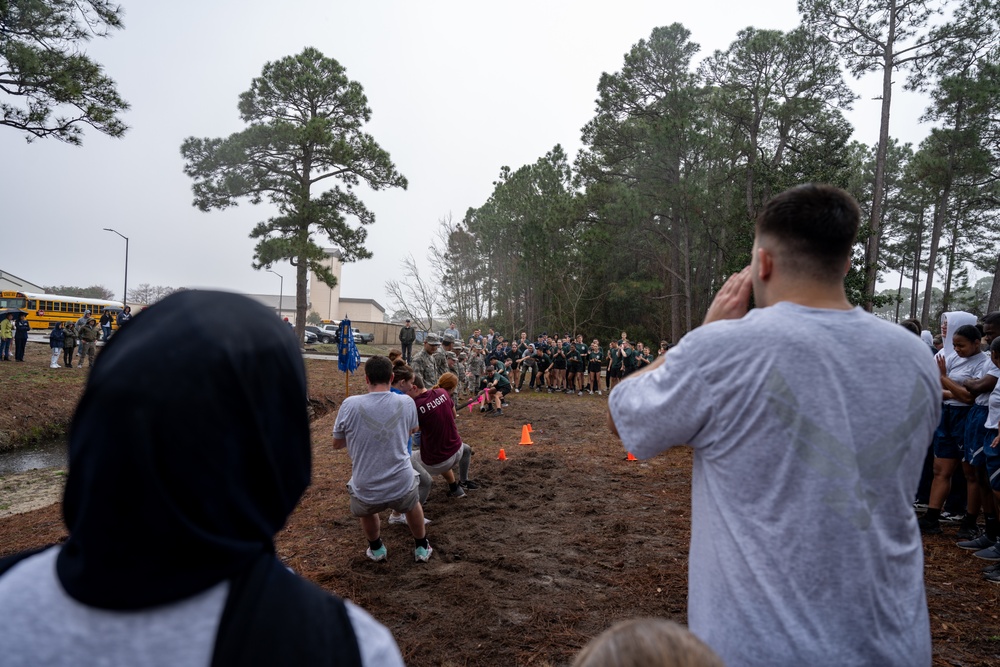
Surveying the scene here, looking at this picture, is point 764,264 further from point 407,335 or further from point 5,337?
point 5,337

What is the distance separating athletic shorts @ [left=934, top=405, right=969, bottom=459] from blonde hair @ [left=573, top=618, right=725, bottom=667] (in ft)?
20.1

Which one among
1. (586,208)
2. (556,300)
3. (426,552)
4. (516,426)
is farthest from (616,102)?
(426,552)

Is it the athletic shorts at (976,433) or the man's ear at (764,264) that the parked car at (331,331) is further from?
the man's ear at (764,264)

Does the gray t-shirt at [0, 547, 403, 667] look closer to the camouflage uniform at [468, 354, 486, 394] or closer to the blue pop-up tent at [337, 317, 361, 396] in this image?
the blue pop-up tent at [337, 317, 361, 396]

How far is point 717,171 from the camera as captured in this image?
25.8m

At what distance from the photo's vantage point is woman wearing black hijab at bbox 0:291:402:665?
2.76 feet

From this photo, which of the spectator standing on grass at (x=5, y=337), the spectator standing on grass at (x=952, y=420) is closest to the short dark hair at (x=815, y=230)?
the spectator standing on grass at (x=952, y=420)

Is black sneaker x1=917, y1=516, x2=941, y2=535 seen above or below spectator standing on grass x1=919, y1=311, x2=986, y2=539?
below

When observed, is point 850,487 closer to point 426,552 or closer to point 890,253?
point 426,552

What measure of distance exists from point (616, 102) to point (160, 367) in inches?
1080

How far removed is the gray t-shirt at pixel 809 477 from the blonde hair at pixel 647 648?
0.36 m

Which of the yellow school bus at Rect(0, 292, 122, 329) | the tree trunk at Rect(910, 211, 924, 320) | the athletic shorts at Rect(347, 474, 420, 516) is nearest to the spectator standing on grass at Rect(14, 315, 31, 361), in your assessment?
the yellow school bus at Rect(0, 292, 122, 329)

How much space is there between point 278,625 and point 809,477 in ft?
4.06

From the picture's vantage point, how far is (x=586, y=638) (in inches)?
155
